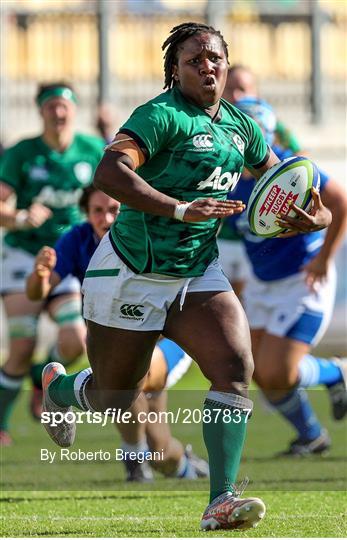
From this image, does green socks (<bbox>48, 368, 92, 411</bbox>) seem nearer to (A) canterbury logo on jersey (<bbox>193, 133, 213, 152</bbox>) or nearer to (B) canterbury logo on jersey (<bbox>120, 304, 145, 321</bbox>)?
(B) canterbury logo on jersey (<bbox>120, 304, 145, 321</bbox>)

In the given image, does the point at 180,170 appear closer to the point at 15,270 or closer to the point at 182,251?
the point at 182,251

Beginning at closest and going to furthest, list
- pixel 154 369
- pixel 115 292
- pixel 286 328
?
pixel 115 292
pixel 154 369
pixel 286 328

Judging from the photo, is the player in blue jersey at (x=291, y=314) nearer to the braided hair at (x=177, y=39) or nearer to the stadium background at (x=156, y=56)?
the braided hair at (x=177, y=39)

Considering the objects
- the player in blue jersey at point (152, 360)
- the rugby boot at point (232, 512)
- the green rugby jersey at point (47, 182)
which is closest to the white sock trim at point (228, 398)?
the rugby boot at point (232, 512)

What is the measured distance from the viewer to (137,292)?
5.80 meters

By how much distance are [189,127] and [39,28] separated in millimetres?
13464

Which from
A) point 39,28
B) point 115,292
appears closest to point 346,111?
point 39,28

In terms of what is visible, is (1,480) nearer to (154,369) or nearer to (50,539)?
(154,369)

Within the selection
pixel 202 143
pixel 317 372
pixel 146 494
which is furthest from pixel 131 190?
pixel 317 372

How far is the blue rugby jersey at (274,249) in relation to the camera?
858 centimetres

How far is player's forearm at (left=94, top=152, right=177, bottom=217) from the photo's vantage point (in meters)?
5.32

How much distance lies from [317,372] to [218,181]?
3425mm

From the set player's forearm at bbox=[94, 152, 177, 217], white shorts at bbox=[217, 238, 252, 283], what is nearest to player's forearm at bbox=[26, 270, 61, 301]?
player's forearm at bbox=[94, 152, 177, 217]

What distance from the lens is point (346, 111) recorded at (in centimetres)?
1855
